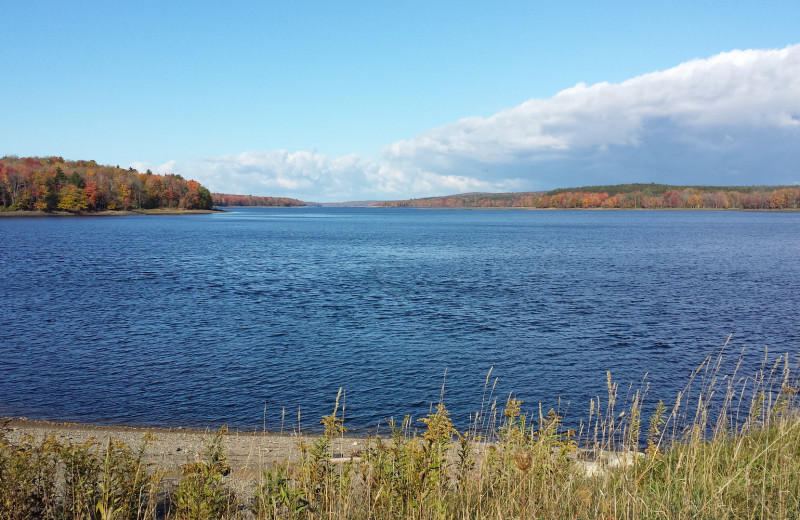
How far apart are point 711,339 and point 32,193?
175 m

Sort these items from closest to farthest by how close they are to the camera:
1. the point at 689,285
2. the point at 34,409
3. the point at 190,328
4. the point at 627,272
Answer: the point at 34,409, the point at 190,328, the point at 689,285, the point at 627,272

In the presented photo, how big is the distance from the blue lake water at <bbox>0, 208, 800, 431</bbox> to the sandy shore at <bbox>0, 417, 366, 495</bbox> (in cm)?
88

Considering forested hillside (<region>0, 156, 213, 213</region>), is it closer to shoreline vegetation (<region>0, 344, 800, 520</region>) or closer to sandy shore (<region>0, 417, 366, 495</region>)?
sandy shore (<region>0, 417, 366, 495</region>)

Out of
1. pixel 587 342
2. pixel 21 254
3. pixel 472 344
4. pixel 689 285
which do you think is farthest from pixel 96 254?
pixel 689 285

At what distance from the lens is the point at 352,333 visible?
27922mm

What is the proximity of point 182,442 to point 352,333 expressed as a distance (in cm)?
1377

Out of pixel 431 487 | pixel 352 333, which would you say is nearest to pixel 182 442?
pixel 431 487

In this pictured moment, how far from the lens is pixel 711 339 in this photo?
2667cm

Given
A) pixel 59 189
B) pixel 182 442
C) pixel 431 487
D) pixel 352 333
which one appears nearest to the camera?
pixel 431 487

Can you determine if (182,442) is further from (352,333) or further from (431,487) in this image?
(352,333)

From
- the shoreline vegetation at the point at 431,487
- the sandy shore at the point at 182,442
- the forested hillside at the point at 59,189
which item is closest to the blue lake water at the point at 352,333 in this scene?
the sandy shore at the point at 182,442

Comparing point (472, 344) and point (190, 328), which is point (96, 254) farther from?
point (472, 344)

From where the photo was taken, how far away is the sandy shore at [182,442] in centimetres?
1239

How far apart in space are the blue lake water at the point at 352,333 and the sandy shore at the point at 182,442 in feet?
2.89
